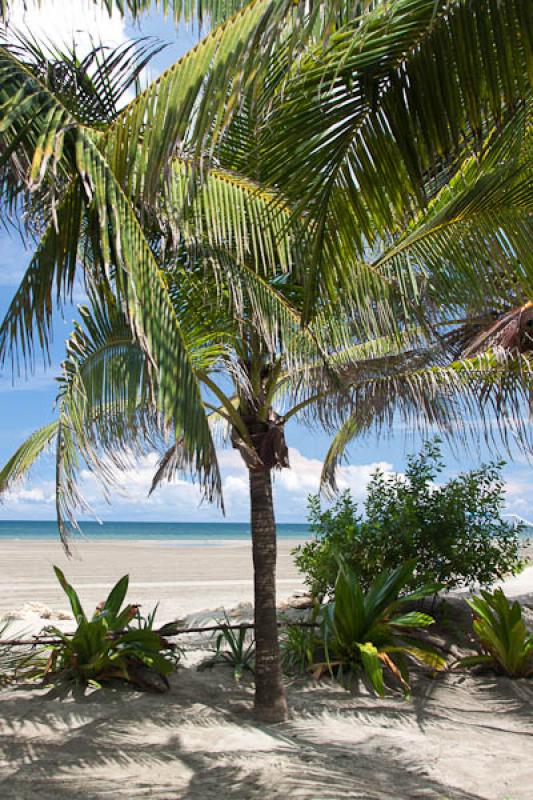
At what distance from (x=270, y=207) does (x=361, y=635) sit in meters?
4.17

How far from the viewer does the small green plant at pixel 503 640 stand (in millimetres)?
6738

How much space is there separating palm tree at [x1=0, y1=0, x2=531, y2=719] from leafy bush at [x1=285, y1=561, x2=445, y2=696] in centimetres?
121

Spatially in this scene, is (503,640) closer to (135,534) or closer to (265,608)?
(265,608)

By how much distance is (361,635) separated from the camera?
6.82 m

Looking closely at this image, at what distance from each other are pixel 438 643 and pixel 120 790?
13.6 ft

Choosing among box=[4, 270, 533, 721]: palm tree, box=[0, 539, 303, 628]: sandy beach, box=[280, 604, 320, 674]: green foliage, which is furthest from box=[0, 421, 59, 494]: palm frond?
box=[280, 604, 320, 674]: green foliage

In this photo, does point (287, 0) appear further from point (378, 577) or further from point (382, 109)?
point (378, 577)

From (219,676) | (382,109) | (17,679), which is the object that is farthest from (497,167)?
(17,679)

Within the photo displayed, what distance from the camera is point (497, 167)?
426 cm

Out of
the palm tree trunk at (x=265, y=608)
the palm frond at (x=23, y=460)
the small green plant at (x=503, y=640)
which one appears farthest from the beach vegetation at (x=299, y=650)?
the palm frond at (x=23, y=460)

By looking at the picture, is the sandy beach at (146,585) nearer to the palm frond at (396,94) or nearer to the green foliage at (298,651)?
the green foliage at (298,651)

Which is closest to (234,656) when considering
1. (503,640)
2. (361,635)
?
(361,635)

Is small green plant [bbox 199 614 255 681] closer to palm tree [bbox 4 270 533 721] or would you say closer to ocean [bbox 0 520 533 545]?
palm tree [bbox 4 270 533 721]

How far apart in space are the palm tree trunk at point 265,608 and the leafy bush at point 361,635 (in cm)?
95
